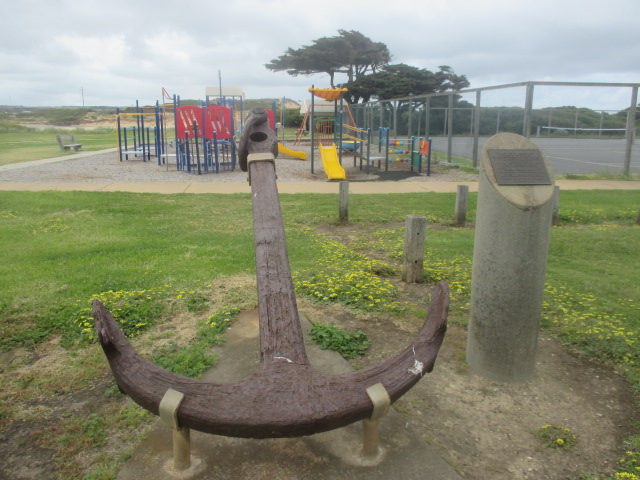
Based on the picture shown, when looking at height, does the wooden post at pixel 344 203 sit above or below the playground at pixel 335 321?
above

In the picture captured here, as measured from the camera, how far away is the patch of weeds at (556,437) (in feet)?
7.84

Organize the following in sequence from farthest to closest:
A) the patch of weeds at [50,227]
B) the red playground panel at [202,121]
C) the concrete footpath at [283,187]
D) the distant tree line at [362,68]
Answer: the distant tree line at [362,68] → the red playground panel at [202,121] → the concrete footpath at [283,187] → the patch of weeds at [50,227]

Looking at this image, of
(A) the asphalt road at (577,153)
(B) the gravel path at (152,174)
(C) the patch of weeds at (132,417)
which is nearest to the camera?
(C) the patch of weeds at (132,417)

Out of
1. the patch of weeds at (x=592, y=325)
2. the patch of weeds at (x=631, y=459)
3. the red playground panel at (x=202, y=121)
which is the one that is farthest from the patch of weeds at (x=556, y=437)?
the red playground panel at (x=202, y=121)

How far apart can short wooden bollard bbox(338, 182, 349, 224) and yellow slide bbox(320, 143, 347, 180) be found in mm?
5966

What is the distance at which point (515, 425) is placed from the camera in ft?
8.40

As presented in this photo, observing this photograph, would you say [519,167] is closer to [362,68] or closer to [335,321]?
[335,321]

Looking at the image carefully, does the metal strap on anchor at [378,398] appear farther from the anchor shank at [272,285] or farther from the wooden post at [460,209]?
the wooden post at [460,209]

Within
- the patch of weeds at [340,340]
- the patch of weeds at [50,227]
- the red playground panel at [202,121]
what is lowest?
the patch of weeds at [340,340]

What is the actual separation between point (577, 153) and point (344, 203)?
13.9m

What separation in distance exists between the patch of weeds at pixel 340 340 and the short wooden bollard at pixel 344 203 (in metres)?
3.89

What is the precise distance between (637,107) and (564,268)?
11.3 m

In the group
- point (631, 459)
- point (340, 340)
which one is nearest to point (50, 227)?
point (340, 340)

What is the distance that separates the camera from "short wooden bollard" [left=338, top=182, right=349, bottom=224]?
23.9ft
